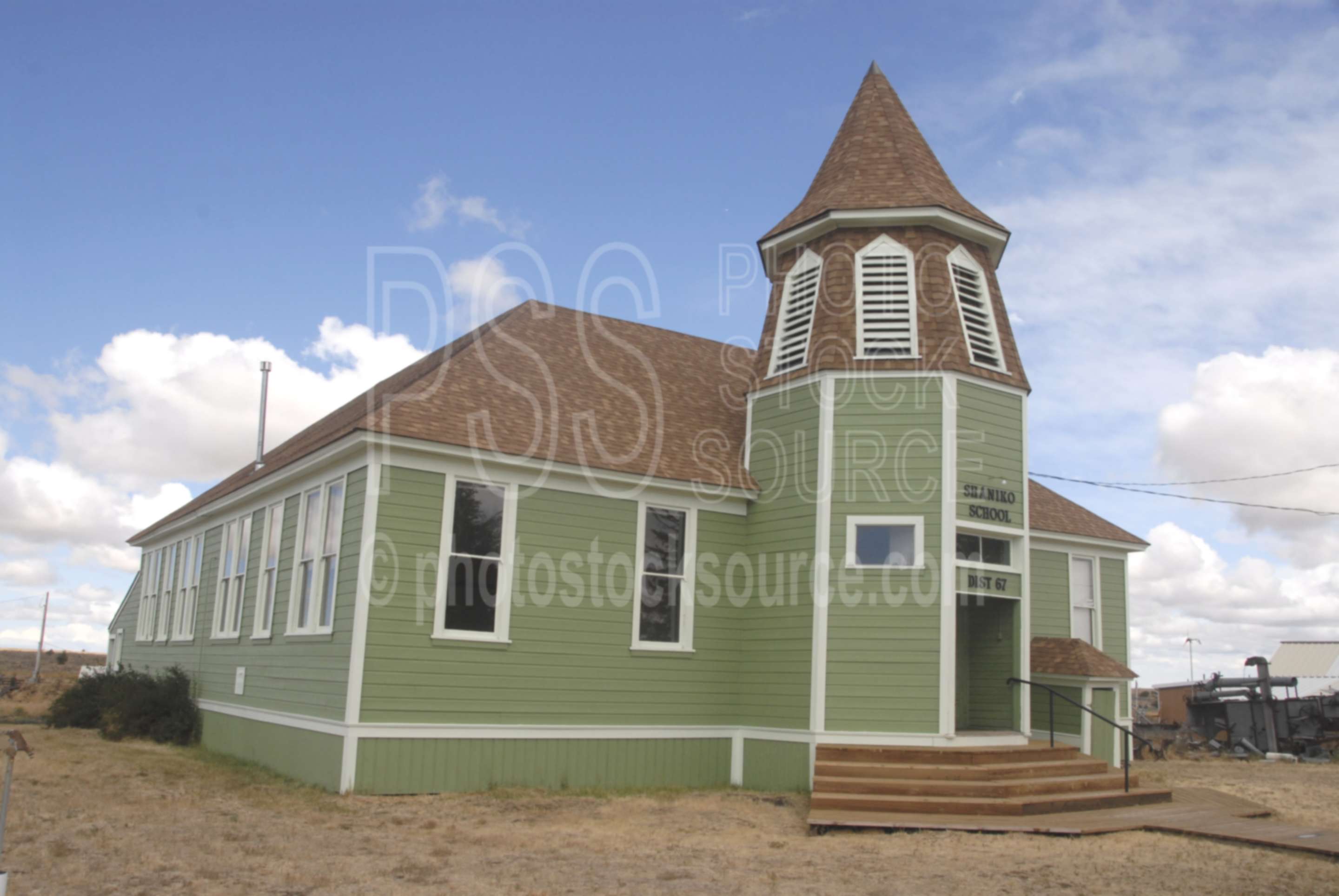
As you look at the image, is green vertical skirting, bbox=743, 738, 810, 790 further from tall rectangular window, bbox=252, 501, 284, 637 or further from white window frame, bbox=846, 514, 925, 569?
tall rectangular window, bbox=252, 501, 284, 637

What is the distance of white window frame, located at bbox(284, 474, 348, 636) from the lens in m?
14.3

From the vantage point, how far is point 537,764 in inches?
559

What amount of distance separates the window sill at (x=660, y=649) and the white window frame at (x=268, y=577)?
550 cm

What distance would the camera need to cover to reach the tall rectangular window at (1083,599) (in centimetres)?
2019

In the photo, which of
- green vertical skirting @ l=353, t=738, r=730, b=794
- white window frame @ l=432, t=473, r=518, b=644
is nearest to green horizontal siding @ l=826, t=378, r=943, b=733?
green vertical skirting @ l=353, t=738, r=730, b=794

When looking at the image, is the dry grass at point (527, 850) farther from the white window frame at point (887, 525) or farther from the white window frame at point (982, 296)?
the white window frame at point (982, 296)

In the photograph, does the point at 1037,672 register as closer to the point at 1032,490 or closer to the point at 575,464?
the point at 1032,490

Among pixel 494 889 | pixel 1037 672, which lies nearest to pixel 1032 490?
pixel 1037 672

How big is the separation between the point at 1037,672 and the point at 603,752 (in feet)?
24.5

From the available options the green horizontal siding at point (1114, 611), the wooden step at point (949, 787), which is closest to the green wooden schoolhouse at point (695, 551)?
the wooden step at point (949, 787)

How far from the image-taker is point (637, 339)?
19531 millimetres

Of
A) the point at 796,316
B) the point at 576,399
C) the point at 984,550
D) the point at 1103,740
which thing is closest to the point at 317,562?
the point at 576,399

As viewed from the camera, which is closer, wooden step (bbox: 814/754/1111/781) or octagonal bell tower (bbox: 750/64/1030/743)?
wooden step (bbox: 814/754/1111/781)

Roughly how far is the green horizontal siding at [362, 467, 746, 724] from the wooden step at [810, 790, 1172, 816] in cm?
327
